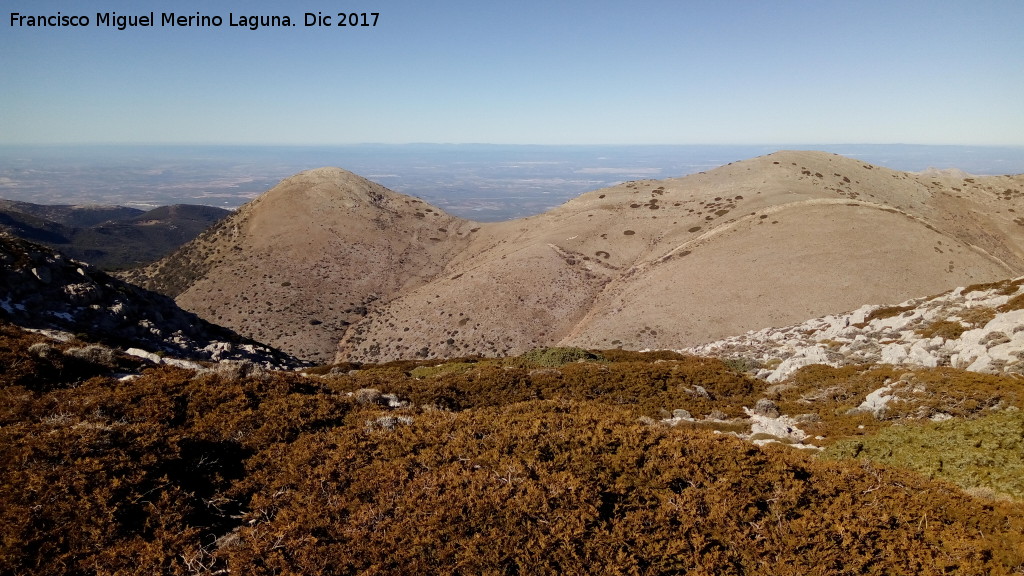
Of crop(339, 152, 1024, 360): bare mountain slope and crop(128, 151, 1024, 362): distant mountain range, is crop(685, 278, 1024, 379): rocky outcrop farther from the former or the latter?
crop(339, 152, 1024, 360): bare mountain slope

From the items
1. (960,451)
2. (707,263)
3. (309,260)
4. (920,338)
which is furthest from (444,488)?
(309,260)

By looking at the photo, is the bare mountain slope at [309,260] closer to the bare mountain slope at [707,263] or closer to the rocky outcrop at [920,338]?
the bare mountain slope at [707,263]

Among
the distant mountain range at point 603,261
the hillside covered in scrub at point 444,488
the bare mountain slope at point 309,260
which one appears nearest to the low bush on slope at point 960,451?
the hillside covered in scrub at point 444,488

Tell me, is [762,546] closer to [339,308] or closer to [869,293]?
[869,293]

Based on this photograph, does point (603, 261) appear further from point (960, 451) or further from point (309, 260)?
point (960, 451)

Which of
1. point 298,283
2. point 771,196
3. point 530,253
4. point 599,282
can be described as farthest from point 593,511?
point 771,196

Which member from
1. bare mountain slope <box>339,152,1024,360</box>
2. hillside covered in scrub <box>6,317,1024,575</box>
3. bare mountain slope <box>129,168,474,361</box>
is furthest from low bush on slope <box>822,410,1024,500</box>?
bare mountain slope <box>129,168,474,361</box>
